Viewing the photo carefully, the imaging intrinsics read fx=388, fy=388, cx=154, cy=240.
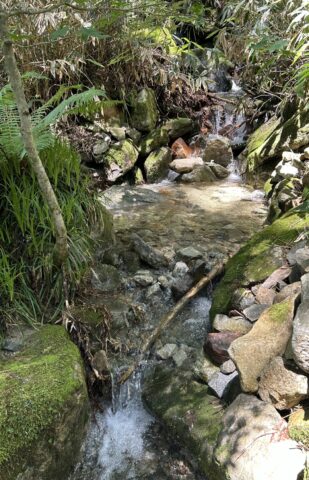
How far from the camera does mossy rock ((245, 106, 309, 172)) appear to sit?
212 inches

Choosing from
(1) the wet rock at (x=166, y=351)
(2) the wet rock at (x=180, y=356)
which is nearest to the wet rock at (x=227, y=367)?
(2) the wet rock at (x=180, y=356)

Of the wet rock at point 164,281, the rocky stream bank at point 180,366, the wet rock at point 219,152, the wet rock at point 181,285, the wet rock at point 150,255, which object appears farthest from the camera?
the wet rock at point 219,152

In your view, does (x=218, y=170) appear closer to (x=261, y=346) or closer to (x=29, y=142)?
(x=261, y=346)

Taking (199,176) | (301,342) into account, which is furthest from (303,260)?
(199,176)

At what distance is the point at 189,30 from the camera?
955 cm

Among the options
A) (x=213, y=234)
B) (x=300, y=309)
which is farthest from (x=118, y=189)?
(x=300, y=309)

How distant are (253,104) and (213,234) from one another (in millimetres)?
3799

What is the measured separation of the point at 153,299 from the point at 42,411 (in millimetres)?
1678

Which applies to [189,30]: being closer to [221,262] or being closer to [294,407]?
[221,262]

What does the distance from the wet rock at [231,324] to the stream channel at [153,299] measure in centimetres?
26

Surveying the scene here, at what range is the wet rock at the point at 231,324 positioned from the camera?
108 inches

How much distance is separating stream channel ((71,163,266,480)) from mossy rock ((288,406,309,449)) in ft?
2.28

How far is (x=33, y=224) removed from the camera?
8.68ft

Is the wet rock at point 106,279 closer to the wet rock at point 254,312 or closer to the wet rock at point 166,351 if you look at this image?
the wet rock at point 166,351
